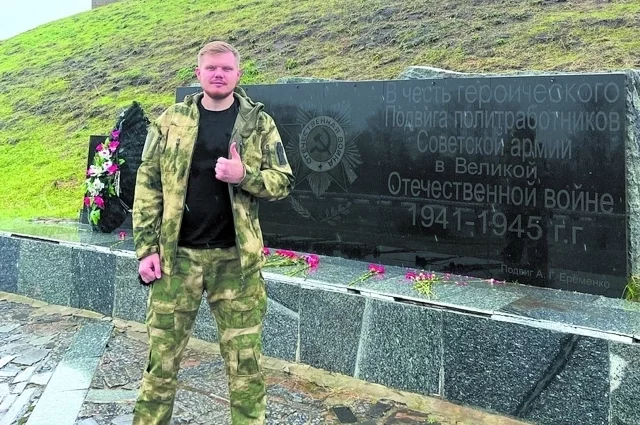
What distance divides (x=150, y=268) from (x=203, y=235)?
238 millimetres

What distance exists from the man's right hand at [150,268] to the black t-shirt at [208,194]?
0.12 m

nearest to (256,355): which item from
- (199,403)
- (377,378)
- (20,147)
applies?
(199,403)

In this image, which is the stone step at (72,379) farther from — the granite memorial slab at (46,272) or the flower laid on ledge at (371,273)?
the flower laid on ledge at (371,273)

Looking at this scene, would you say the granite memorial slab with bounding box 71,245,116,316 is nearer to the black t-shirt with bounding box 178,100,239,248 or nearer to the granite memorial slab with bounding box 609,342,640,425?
the black t-shirt with bounding box 178,100,239,248

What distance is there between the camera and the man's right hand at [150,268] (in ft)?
7.42

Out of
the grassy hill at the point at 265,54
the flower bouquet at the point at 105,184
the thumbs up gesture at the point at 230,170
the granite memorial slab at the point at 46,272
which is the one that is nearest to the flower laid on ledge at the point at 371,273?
the thumbs up gesture at the point at 230,170

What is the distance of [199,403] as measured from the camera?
312 cm

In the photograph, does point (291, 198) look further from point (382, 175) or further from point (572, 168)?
point (572, 168)

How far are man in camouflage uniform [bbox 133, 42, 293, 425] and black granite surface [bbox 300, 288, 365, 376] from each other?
122cm

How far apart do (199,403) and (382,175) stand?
6.75 ft

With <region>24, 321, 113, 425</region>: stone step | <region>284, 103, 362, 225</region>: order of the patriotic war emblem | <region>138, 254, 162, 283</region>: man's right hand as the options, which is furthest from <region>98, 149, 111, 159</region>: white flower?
<region>138, 254, 162, 283</region>: man's right hand

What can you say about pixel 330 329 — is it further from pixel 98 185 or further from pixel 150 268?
pixel 98 185

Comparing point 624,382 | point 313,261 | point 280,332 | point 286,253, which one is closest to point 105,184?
point 286,253

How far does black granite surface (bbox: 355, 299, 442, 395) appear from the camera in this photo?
3152mm
